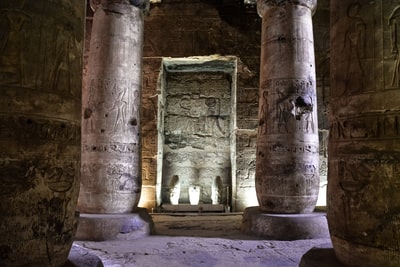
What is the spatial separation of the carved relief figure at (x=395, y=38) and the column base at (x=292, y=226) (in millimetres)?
3117

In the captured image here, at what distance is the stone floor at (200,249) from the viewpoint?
146 inches

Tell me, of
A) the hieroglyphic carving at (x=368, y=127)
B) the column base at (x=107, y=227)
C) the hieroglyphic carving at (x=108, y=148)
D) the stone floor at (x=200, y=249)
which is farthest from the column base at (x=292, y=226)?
the hieroglyphic carving at (x=368, y=127)

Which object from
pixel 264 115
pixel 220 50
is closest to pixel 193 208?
pixel 264 115

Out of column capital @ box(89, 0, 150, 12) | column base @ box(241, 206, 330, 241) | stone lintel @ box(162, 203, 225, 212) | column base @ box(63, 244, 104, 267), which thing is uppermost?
column capital @ box(89, 0, 150, 12)

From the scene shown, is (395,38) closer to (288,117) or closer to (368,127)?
(368,127)

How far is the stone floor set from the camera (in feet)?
12.2

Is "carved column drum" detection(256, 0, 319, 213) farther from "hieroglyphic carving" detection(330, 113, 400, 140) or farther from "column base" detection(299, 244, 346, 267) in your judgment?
"hieroglyphic carving" detection(330, 113, 400, 140)

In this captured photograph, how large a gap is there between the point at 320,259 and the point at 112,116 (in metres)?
3.56

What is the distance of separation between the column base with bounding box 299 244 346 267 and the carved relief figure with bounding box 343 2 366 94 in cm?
125

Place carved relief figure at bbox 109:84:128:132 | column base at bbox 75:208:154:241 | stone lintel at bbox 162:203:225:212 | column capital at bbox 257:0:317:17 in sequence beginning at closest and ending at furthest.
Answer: column base at bbox 75:208:154:241 → carved relief figure at bbox 109:84:128:132 → column capital at bbox 257:0:317:17 → stone lintel at bbox 162:203:225:212

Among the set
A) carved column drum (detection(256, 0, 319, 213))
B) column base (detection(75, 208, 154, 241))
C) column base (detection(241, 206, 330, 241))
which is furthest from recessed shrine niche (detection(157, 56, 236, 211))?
column base (detection(75, 208, 154, 241))

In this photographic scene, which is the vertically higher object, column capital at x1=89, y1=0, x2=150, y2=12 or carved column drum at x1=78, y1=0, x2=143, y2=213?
column capital at x1=89, y1=0, x2=150, y2=12

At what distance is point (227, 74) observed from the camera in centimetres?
995

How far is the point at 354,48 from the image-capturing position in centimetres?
240
